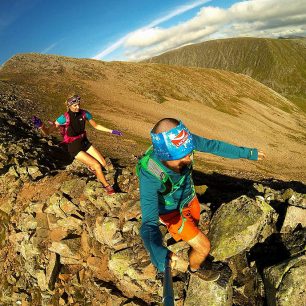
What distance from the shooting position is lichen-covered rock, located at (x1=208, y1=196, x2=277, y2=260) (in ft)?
27.2

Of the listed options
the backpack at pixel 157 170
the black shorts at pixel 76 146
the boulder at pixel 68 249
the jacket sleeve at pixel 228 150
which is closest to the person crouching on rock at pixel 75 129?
the black shorts at pixel 76 146

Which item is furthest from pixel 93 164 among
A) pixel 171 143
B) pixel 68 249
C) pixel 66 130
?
pixel 171 143

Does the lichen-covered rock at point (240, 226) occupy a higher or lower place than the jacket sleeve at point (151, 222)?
lower

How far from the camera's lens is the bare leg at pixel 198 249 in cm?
707

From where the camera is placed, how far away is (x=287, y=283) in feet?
21.6

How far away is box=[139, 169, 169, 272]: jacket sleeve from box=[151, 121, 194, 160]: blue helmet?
1.62 feet

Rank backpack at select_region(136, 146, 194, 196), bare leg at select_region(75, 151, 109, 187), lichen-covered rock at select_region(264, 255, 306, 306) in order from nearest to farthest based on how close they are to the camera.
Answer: backpack at select_region(136, 146, 194, 196)
lichen-covered rock at select_region(264, 255, 306, 306)
bare leg at select_region(75, 151, 109, 187)

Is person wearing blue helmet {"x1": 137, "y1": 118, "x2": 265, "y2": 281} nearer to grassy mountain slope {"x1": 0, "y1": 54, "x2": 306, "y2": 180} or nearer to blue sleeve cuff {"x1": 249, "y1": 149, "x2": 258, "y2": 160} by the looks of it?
blue sleeve cuff {"x1": 249, "y1": 149, "x2": 258, "y2": 160}

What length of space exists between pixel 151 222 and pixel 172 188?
1252 mm

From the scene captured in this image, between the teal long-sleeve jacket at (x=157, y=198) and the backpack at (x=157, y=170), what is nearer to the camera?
the teal long-sleeve jacket at (x=157, y=198)

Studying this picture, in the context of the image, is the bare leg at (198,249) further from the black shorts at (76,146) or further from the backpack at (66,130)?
the backpack at (66,130)

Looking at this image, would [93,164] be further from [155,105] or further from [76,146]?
[155,105]

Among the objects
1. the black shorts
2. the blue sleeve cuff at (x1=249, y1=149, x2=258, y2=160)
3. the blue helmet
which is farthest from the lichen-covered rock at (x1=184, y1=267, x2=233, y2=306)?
the black shorts

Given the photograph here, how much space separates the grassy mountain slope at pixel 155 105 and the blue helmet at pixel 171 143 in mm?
19760
